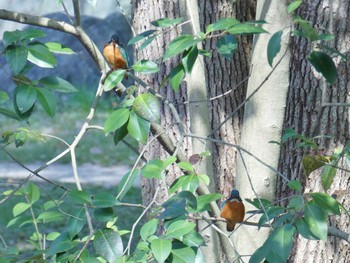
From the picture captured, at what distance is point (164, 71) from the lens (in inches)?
131

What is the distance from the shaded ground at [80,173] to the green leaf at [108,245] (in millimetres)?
6119

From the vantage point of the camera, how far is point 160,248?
57.1 inches

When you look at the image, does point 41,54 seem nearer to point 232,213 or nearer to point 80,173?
point 232,213

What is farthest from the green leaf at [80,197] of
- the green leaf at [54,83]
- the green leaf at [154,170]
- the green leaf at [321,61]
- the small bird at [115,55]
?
the small bird at [115,55]

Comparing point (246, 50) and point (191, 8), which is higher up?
point (191, 8)

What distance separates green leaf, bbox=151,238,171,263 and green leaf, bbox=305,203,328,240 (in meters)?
0.35

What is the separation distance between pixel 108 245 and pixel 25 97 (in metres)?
0.38

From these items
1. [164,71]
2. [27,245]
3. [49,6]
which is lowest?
[27,245]

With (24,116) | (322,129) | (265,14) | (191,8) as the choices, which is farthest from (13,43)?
(322,129)

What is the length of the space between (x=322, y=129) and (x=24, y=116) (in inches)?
62.0

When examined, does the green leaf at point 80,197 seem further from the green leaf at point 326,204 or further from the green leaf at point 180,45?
the green leaf at point 326,204

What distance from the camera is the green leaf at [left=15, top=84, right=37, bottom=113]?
64.0 inches

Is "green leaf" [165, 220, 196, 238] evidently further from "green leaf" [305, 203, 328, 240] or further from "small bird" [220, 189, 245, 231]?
"small bird" [220, 189, 245, 231]

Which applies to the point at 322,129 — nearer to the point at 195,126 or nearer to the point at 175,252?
the point at 195,126
